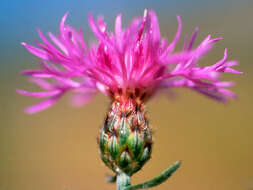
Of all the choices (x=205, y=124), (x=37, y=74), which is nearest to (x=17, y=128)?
(x=205, y=124)

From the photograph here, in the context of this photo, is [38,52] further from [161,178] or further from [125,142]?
[161,178]

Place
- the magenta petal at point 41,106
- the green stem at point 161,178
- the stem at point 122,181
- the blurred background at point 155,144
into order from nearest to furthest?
the green stem at point 161,178 < the stem at point 122,181 < the magenta petal at point 41,106 < the blurred background at point 155,144

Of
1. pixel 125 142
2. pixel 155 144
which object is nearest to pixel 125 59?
pixel 125 142

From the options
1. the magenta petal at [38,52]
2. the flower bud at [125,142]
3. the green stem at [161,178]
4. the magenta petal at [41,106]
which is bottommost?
the green stem at [161,178]

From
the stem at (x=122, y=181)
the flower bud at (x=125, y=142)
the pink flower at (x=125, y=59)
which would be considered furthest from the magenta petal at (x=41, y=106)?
the stem at (x=122, y=181)

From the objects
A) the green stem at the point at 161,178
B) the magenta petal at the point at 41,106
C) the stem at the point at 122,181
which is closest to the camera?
the green stem at the point at 161,178

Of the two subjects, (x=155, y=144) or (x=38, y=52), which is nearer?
(x=38, y=52)

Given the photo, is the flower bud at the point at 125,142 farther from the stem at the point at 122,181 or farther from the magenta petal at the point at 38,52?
the magenta petal at the point at 38,52

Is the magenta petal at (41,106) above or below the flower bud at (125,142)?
above

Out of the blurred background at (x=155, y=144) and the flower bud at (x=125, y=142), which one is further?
the blurred background at (x=155, y=144)
